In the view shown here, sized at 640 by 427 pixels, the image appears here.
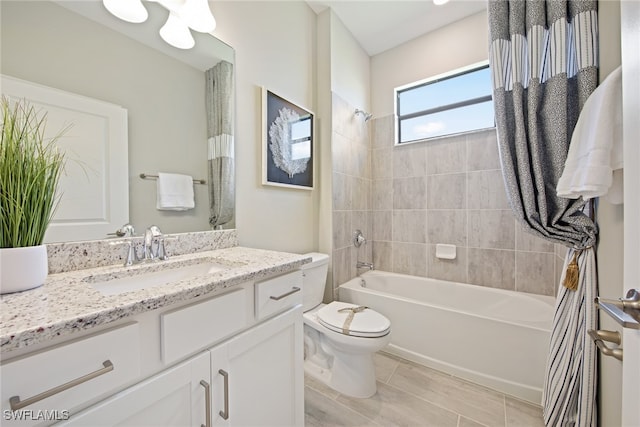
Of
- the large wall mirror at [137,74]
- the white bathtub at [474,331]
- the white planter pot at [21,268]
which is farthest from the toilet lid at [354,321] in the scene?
the white planter pot at [21,268]

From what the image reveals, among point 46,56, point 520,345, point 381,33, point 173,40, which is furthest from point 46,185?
point 381,33

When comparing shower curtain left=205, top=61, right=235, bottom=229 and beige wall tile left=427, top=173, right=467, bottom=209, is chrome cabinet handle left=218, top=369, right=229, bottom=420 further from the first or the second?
beige wall tile left=427, top=173, right=467, bottom=209

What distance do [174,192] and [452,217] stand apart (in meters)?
2.25

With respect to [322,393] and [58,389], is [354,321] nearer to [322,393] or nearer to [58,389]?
[322,393]

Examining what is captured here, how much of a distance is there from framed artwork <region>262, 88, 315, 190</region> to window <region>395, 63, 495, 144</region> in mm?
1133

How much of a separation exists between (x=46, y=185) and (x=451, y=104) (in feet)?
9.31

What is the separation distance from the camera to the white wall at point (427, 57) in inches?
87.0

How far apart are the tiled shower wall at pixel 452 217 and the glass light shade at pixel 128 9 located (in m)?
2.17

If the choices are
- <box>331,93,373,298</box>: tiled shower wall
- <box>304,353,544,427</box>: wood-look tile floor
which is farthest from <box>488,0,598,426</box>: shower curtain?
<box>331,93,373,298</box>: tiled shower wall

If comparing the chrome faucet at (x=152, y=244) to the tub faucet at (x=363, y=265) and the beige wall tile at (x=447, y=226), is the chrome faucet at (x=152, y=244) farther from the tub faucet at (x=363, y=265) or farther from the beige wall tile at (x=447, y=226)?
the beige wall tile at (x=447, y=226)

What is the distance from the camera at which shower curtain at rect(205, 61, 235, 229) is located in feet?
4.52

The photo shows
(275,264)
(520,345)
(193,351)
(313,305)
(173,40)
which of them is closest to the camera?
(193,351)

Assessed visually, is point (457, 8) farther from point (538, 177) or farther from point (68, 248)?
point (68, 248)

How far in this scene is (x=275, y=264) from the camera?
3.24ft
